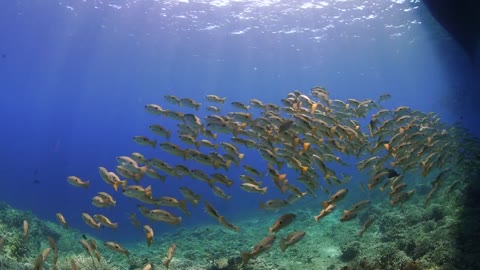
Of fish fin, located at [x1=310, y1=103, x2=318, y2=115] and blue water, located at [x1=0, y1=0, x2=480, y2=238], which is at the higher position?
blue water, located at [x1=0, y1=0, x2=480, y2=238]

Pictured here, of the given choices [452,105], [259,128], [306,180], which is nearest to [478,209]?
[306,180]

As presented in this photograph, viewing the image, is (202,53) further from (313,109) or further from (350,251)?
(350,251)

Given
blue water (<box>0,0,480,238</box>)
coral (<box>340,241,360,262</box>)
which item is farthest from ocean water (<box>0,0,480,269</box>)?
coral (<box>340,241,360,262</box>)

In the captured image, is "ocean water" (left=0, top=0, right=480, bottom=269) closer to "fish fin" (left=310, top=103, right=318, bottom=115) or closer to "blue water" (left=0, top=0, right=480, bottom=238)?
"blue water" (left=0, top=0, right=480, bottom=238)

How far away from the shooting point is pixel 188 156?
331 inches

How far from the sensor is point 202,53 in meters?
42.5

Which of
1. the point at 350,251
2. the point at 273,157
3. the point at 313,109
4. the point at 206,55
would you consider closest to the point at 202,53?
the point at 206,55

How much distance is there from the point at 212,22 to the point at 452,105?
35115 millimetres

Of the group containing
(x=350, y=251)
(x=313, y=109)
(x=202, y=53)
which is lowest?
(x=350, y=251)

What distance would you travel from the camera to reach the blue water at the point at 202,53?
30703 millimetres

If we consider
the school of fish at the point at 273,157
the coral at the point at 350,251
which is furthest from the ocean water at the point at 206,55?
the coral at the point at 350,251

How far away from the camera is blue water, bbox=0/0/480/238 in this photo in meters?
30.7

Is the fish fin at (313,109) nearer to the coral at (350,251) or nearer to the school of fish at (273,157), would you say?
the school of fish at (273,157)

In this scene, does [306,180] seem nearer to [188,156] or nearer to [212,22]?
[188,156]
